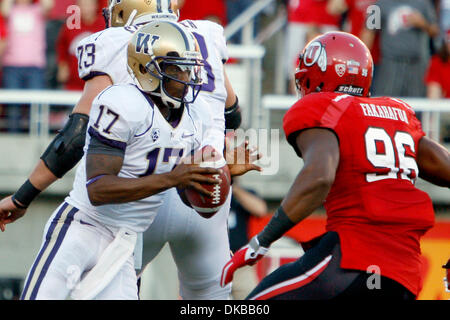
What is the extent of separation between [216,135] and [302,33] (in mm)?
4744

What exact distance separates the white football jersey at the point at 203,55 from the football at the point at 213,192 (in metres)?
0.35

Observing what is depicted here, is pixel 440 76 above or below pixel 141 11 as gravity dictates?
below

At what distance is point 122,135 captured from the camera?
416 cm

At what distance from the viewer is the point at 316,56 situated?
445cm

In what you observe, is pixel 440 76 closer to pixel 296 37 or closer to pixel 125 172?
pixel 296 37

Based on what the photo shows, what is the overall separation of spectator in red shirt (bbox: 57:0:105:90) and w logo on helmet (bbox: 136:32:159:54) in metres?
4.26

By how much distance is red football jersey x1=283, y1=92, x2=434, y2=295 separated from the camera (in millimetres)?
4023

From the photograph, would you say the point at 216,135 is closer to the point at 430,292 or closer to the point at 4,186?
the point at 430,292

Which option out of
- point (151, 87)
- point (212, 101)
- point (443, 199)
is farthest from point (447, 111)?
point (151, 87)

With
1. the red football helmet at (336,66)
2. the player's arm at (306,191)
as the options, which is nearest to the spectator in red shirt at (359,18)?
the red football helmet at (336,66)

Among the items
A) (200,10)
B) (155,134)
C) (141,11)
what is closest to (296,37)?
(200,10)

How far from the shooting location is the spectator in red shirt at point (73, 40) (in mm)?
8625

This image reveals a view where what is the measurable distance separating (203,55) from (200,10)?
4.27 meters

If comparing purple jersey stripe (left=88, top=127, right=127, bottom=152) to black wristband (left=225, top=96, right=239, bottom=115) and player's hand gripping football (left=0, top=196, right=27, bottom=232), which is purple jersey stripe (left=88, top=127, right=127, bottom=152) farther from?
black wristband (left=225, top=96, right=239, bottom=115)
